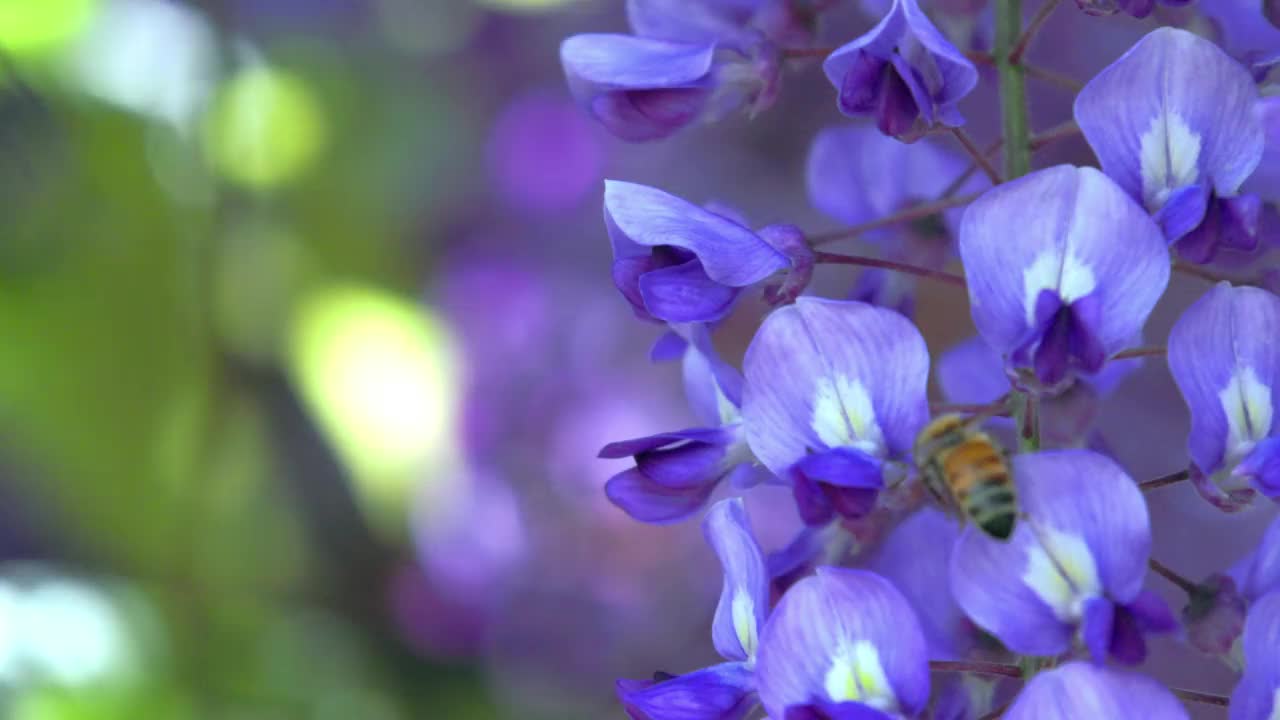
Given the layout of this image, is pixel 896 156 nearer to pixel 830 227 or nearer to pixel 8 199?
pixel 830 227

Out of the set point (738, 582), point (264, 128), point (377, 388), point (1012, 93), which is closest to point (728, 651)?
point (738, 582)

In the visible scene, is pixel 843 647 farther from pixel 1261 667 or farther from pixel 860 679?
pixel 1261 667

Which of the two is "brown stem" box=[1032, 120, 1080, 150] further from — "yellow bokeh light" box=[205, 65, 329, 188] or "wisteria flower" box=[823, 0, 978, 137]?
"yellow bokeh light" box=[205, 65, 329, 188]

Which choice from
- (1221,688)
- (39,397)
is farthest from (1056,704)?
(39,397)

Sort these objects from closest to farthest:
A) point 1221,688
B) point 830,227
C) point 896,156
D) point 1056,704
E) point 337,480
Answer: point 1056,704
point 896,156
point 1221,688
point 830,227
point 337,480

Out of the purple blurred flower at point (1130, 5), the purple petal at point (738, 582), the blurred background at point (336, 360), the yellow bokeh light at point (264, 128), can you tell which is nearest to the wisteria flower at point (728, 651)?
the purple petal at point (738, 582)
